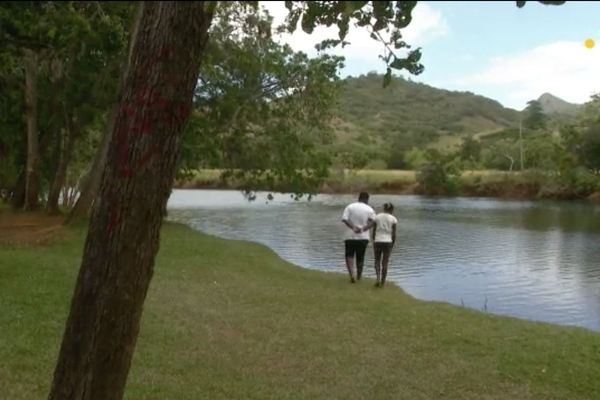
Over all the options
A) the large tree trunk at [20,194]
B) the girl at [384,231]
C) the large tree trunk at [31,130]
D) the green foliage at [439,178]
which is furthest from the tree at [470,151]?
the girl at [384,231]

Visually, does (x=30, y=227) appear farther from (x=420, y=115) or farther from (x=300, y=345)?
(x=420, y=115)

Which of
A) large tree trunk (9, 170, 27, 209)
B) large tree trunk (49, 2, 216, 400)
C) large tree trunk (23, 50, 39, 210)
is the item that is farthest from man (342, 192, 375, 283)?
large tree trunk (9, 170, 27, 209)

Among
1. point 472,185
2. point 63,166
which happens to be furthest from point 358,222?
point 472,185

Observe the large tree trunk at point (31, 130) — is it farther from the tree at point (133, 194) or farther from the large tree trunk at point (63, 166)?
the tree at point (133, 194)

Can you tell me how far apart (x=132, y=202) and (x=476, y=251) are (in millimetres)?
22251

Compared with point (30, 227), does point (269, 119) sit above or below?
above

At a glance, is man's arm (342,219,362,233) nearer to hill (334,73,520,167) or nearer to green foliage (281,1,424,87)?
green foliage (281,1,424,87)

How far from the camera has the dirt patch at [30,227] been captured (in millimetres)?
17052

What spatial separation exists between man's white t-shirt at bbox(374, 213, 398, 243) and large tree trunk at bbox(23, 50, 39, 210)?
10.7 meters

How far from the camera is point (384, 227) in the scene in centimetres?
1318

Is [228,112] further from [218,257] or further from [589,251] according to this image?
[589,251]

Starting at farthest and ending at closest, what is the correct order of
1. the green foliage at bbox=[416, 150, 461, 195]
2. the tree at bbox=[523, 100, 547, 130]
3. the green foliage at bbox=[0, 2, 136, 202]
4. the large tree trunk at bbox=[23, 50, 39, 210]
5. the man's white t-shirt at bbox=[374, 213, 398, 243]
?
the tree at bbox=[523, 100, 547, 130]
the green foliage at bbox=[416, 150, 461, 195]
the large tree trunk at bbox=[23, 50, 39, 210]
the green foliage at bbox=[0, 2, 136, 202]
the man's white t-shirt at bbox=[374, 213, 398, 243]

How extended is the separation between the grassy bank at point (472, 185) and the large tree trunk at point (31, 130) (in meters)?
39.0

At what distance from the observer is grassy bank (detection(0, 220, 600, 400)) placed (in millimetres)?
6527
